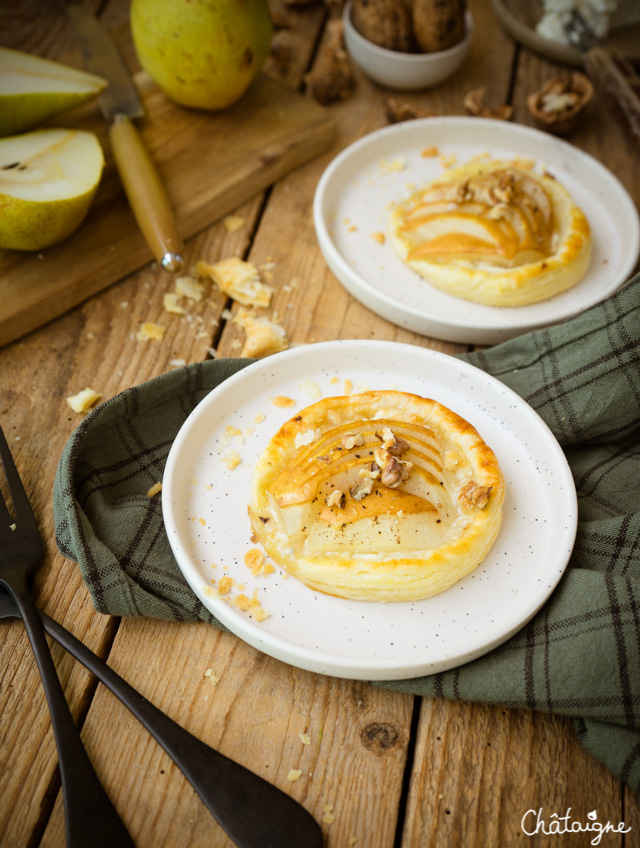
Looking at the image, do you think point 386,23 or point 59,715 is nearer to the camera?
point 59,715

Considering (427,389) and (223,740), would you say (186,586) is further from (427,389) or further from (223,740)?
(427,389)

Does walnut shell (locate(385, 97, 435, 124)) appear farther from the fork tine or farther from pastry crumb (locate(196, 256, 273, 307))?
the fork tine

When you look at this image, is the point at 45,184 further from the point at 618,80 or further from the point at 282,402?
the point at 618,80

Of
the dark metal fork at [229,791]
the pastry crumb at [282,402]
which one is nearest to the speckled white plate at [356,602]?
the pastry crumb at [282,402]

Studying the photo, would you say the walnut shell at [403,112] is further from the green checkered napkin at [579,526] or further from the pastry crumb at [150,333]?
the pastry crumb at [150,333]

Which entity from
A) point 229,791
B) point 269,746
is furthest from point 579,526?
point 229,791

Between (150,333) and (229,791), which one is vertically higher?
(150,333)
